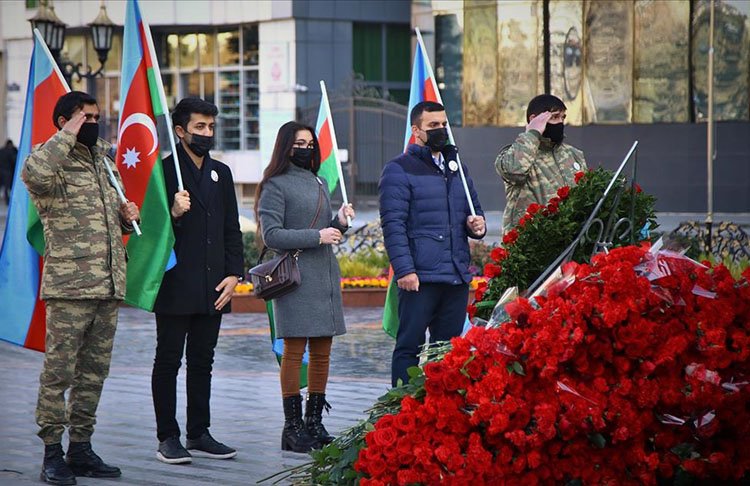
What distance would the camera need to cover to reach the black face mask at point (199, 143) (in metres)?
7.23

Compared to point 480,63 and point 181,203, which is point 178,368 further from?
point 480,63

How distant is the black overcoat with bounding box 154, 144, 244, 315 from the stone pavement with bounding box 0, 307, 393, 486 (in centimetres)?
88

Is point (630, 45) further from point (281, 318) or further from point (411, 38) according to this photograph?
point (281, 318)

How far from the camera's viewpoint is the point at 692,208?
2900 centimetres

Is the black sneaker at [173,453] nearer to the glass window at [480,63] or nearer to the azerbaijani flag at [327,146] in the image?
the azerbaijani flag at [327,146]

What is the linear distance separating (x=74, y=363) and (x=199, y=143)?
4.83 feet

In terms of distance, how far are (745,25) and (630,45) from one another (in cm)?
257

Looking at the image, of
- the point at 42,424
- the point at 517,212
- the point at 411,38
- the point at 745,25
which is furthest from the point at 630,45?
the point at 42,424

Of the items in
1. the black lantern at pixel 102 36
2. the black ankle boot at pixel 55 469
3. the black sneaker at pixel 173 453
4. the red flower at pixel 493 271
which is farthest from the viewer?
the black lantern at pixel 102 36

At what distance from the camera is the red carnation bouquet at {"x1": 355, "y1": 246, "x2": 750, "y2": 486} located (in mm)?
4258

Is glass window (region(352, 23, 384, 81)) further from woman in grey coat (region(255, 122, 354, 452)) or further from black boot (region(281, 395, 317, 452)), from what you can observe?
black boot (region(281, 395, 317, 452))

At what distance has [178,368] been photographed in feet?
23.3

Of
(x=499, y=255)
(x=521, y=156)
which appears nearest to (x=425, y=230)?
(x=521, y=156)

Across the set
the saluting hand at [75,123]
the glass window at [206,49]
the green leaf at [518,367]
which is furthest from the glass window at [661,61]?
the green leaf at [518,367]
